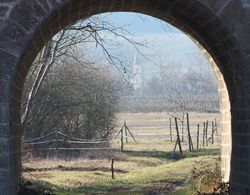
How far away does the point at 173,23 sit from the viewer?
8.88 m

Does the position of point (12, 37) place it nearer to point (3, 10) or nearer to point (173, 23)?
point (3, 10)

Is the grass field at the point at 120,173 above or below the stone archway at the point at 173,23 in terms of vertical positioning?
below

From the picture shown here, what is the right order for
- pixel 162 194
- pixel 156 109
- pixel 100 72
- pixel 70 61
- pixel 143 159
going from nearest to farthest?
pixel 162 194
pixel 143 159
pixel 70 61
pixel 100 72
pixel 156 109

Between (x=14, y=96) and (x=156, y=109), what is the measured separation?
156 feet

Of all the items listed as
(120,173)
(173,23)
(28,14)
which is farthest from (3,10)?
(120,173)

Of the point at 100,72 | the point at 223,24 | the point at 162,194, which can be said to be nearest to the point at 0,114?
the point at 223,24

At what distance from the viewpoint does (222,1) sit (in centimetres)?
708

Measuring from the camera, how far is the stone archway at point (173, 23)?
648 cm

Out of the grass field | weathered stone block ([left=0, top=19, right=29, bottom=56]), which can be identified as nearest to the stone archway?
weathered stone block ([left=0, top=19, right=29, bottom=56])

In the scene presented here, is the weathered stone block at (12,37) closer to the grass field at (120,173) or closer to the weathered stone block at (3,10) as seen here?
the weathered stone block at (3,10)

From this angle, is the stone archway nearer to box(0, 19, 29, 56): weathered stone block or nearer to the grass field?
box(0, 19, 29, 56): weathered stone block

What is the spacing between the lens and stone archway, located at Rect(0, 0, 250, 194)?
6477 mm

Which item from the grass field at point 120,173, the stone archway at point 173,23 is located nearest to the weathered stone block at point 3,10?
the stone archway at point 173,23

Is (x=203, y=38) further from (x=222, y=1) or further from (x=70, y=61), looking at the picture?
(x=70, y=61)
